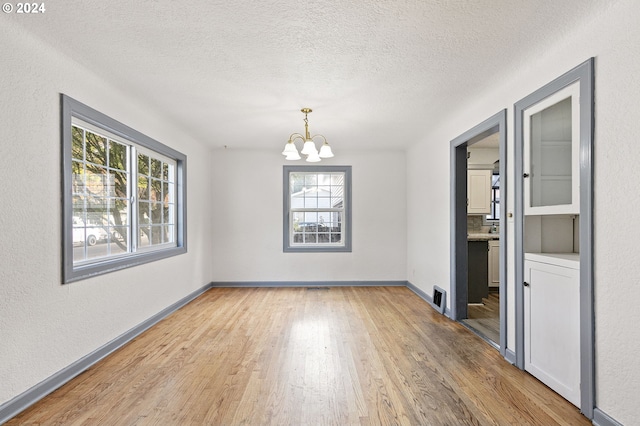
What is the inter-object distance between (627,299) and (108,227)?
4.02 m

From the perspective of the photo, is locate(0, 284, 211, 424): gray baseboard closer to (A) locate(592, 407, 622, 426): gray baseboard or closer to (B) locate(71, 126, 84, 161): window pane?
(B) locate(71, 126, 84, 161): window pane

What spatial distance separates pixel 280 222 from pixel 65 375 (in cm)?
384

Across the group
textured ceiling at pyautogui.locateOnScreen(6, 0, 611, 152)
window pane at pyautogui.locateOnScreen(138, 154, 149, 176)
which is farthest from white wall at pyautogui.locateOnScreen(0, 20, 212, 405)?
window pane at pyautogui.locateOnScreen(138, 154, 149, 176)

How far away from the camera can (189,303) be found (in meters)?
4.85

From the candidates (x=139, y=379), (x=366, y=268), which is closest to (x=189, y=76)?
(x=139, y=379)

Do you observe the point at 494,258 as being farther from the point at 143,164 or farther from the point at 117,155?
the point at 117,155

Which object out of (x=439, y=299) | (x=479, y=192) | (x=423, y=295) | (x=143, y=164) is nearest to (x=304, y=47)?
(x=143, y=164)

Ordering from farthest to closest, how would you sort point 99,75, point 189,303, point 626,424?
point 189,303 < point 99,75 < point 626,424

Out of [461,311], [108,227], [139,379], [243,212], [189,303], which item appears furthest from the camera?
[243,212]

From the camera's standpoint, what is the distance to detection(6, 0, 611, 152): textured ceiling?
1967mm

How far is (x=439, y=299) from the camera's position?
439 centimetres

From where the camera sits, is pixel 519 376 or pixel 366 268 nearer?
pixel 519 376

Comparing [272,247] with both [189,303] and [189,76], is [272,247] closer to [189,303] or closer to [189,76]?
[189,303]

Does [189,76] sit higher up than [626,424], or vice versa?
[189,76]
